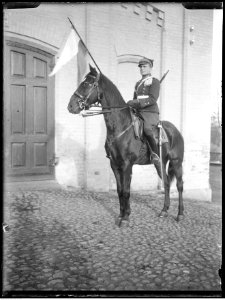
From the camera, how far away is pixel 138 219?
15.7ft

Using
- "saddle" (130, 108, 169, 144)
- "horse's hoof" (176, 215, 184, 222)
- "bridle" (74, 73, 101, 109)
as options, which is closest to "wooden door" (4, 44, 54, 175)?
"bridle" (74, 73, 101, 109)

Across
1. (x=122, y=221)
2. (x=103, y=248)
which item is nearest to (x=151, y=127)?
(x=122, y=221)

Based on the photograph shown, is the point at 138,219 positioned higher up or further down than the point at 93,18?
further down

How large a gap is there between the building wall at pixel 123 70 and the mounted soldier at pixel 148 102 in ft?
7.21

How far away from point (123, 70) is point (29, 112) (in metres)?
2.87

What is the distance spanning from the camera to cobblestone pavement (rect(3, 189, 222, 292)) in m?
2.77

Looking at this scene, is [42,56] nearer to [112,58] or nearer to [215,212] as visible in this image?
[112,58]

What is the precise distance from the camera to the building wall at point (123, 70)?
250 inches

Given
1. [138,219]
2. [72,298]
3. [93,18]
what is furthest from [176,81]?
[72,298]

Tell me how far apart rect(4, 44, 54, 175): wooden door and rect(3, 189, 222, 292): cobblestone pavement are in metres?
0.92

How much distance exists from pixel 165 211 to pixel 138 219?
61 cm

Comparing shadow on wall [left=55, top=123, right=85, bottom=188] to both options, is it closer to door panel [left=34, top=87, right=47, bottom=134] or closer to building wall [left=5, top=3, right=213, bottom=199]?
building wall [left=5, top=3, right=213, bottom=199]

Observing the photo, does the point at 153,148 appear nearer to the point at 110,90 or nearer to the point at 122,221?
the point at 110,90

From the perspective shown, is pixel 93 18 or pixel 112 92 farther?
pixel 93 18
